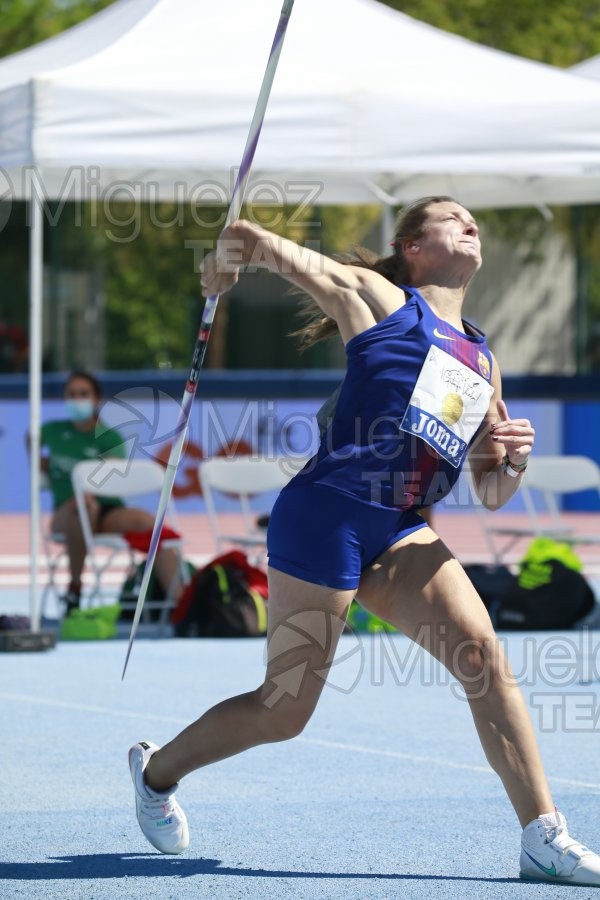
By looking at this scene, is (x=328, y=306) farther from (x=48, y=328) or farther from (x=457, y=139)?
(x=48, y=328)

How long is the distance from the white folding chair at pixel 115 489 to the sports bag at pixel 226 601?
31cm

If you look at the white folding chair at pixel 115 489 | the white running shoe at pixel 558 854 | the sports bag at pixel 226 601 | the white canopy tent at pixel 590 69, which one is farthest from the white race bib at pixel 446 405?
the white canopy tent at pixel 590 69

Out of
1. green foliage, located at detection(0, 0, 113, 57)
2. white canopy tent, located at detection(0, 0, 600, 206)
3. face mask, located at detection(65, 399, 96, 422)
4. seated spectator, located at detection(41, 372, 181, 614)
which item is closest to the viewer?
white canopy tent, located at detection(0, 0, 600, 206)

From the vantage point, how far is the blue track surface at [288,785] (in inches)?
177

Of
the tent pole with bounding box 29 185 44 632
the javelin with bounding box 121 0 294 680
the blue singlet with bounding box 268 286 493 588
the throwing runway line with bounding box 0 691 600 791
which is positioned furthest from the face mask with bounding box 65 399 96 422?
the blue singlet with bounding box 268 286 493 588

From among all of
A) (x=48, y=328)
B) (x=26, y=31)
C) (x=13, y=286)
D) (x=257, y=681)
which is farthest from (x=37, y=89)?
(x=26, y=31)

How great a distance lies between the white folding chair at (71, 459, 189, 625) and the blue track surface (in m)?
0.95

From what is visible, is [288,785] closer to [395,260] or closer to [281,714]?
[281,714]

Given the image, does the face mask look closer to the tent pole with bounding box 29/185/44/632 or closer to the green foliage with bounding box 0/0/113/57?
the tent pole with bounding box 29/185/44/632

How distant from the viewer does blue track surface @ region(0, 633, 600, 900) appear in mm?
4496

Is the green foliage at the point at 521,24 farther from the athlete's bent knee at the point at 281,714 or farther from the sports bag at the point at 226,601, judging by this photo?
the athlete's bent knee at the point at 281,714

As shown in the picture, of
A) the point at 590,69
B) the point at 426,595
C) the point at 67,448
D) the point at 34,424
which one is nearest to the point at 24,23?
the point at 590,69

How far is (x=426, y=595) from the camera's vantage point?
4.41m

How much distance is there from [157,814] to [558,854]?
1125 millimetres
